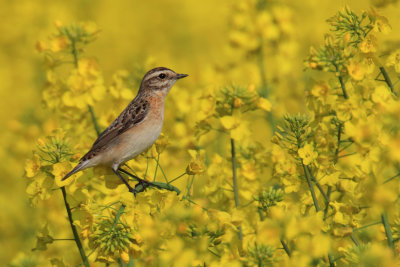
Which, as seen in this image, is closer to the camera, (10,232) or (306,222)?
(306,222)

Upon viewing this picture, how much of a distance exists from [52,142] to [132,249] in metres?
1.07

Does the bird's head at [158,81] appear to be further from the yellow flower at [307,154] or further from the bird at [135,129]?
the yellow flower at [307,154]

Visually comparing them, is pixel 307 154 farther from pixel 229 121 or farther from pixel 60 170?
pixel 60 170

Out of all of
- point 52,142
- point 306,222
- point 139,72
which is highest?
point 139,72

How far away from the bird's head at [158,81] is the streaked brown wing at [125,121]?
0.22 m

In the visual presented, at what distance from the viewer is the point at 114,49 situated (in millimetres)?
17703

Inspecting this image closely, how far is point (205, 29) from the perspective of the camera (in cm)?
1914

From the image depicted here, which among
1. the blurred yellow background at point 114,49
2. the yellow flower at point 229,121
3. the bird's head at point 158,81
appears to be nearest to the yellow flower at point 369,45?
the blurred yellow background at point 114,49

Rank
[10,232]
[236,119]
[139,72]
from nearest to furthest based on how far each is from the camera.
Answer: [236,119]
[139,72]
[10,232]

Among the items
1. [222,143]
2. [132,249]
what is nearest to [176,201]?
[132,249]

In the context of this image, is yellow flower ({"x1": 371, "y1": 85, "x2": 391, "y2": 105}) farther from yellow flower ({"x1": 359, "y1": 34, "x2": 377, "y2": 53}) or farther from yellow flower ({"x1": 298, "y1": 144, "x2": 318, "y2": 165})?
yellow flower ({"x1": 298, "y1": 144, "x2": 318, "y2": 165})

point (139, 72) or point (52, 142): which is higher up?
point (139, 72)

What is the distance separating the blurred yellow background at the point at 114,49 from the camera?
328 inches

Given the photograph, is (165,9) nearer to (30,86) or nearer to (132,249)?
(30,86)
